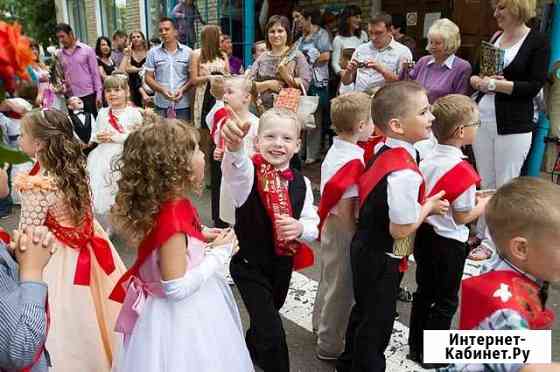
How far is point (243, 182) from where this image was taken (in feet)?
7.76

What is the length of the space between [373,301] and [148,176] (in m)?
1.19

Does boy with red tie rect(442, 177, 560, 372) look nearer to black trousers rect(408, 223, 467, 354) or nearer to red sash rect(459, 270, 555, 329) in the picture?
red sash rect(459, 270, 555, 329)

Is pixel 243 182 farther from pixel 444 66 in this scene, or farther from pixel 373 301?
pixel 444 66

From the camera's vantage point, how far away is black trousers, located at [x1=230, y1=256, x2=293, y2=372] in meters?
2.43

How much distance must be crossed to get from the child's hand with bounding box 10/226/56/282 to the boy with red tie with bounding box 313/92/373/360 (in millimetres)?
1503

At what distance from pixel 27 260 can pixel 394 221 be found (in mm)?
1430

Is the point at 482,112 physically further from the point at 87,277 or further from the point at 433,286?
the point at 87,277

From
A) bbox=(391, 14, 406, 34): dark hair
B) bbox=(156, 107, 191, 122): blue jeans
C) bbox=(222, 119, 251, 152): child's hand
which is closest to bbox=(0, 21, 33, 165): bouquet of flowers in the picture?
bbox=(222, 119, 251, 152): child's hand

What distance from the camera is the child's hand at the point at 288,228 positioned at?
236 cm

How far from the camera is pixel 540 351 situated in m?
1.44

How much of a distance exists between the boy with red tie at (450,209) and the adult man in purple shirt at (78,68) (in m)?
6.08

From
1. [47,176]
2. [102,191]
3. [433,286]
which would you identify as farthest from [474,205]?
[102,191]

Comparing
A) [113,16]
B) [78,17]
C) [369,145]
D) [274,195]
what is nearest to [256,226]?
[274,195]

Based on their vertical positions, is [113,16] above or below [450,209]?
above
